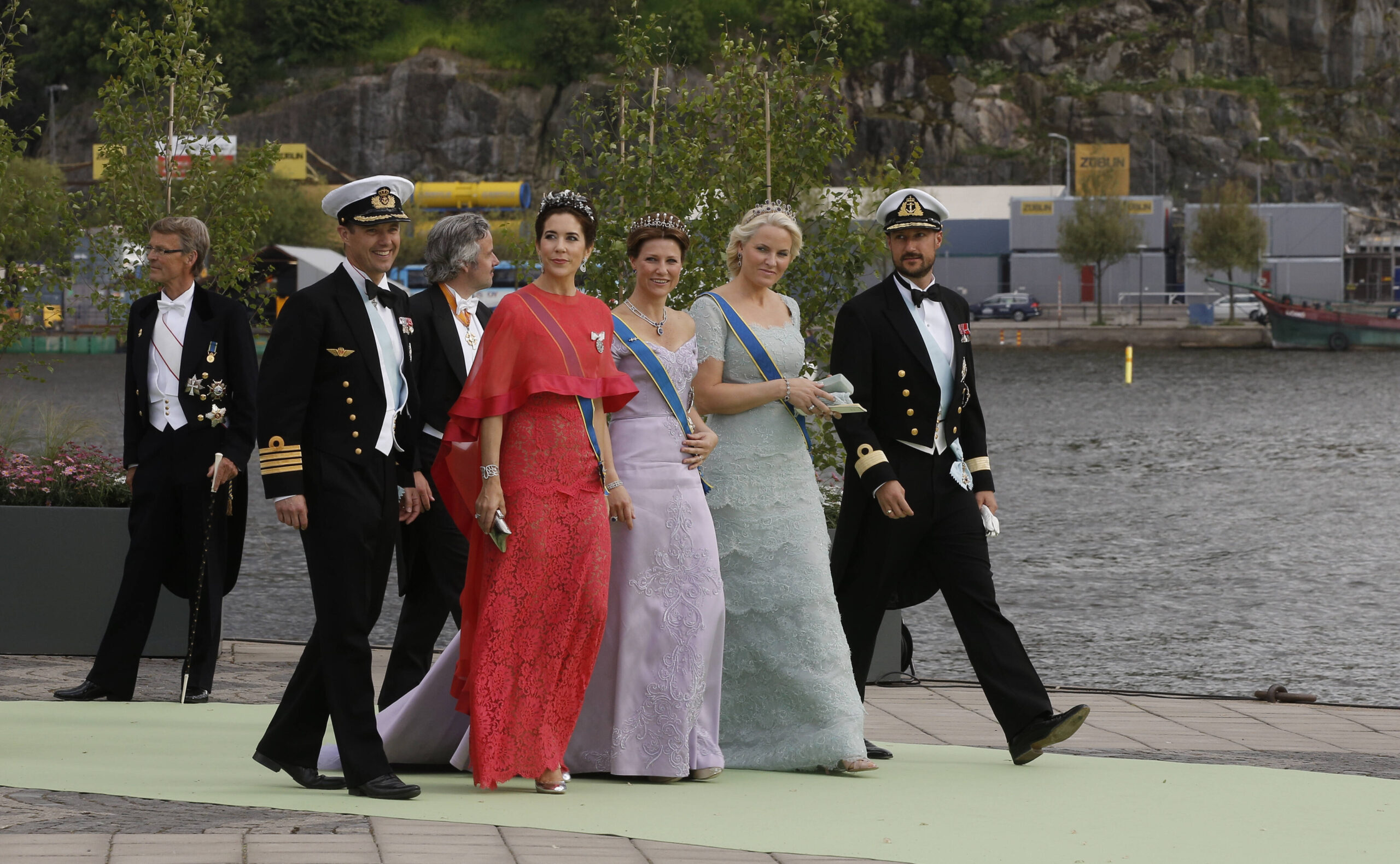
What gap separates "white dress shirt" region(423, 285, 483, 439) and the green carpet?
171 centimetres

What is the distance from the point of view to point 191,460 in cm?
707

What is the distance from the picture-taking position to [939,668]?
8891 mm

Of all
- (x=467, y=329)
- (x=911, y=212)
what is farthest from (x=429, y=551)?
(x=911, y=212)

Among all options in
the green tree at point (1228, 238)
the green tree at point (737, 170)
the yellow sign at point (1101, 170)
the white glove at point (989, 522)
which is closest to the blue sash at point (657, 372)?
the white glove at point (989, 522)

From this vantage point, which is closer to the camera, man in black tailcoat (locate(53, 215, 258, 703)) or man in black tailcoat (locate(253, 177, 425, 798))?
man in black tailcoat (locate(253, 177, 425, 798))

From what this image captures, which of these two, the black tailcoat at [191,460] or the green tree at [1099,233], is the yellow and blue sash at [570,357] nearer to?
the black tailcoat at [191,460]

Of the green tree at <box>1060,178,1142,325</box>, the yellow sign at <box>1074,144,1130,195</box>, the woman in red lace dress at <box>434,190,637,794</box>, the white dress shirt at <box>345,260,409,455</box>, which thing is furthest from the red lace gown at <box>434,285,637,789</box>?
the yellow sign at <box>1074,144,1130,195</box>

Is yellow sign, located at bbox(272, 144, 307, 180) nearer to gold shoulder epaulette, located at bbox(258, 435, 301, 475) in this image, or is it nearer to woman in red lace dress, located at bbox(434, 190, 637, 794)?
woman in red lace dress, located at bbox(434, 190, 637, 794)

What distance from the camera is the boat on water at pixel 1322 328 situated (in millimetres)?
60656

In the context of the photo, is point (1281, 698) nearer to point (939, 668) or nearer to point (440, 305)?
point (939, 668)

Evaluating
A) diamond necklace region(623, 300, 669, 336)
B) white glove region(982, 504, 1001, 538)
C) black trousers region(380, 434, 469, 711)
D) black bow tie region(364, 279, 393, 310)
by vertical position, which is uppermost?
black bow tie region(364, 279, 393, 310)

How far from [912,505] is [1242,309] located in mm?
69877

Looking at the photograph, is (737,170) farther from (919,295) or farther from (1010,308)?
(1010,308)

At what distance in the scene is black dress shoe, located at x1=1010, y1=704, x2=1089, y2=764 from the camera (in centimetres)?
555
